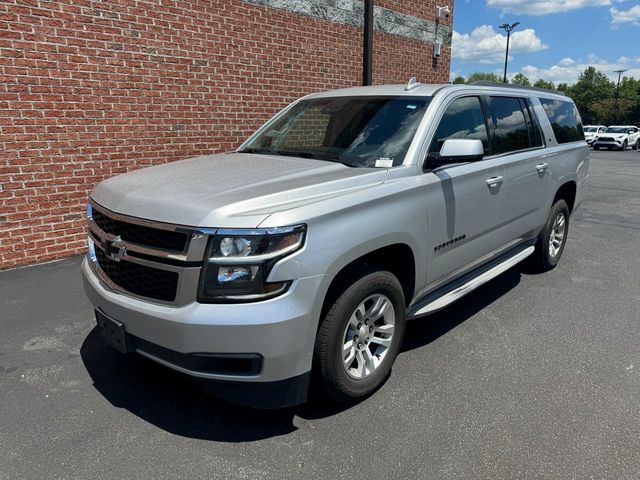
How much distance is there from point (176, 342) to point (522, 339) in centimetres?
270

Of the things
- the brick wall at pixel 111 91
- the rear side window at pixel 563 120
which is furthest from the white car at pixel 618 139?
the brick wall at pixel 111 91

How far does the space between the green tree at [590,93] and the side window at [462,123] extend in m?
77.3

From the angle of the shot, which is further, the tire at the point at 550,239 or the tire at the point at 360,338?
the tire at the point at 550,239

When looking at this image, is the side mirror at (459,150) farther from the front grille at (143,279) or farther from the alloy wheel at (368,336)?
the front grille at (143,279)

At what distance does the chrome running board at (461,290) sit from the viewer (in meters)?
3.25

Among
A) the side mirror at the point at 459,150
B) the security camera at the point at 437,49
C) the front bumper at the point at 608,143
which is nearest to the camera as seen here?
the side mirror at the point at 459,150

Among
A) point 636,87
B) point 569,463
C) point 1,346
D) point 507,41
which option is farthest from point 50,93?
point 636,87

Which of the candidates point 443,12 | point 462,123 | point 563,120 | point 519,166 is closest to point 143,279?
point 462,123

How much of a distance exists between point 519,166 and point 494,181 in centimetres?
58

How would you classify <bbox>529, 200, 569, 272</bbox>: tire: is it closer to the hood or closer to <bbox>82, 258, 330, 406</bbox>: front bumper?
the hood

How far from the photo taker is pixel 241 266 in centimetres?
220

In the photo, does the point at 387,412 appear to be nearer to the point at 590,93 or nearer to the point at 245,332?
the point at 245,332

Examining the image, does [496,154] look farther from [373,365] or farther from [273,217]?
[273,217]

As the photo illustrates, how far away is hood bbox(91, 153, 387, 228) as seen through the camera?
7.41 feet
